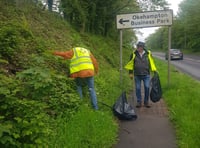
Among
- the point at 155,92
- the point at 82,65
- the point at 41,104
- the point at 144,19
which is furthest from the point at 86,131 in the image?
the point at 144,19

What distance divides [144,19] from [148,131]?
15.4 feet

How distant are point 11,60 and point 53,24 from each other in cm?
699

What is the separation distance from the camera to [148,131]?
6.39 meters

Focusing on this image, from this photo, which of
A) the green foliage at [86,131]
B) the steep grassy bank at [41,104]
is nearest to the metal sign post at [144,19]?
the steep grassy bank at [41,104]

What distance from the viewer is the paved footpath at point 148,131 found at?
18.5ft

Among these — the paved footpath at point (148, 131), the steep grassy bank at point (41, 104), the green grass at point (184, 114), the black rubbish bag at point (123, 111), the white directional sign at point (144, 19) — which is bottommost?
the paved footpath at point (148, 131)

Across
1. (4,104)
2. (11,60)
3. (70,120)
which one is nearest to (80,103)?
(70,120)

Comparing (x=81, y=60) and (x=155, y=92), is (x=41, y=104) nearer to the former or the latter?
(x=81, y=60)

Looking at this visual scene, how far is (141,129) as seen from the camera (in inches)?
256

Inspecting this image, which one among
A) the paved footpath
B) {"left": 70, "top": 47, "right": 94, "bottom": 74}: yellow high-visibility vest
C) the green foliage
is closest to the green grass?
the paved footpath

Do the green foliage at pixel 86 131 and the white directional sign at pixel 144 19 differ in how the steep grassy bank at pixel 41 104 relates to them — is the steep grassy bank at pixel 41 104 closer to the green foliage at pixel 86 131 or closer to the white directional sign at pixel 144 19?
the green foliage at pixel 86 131

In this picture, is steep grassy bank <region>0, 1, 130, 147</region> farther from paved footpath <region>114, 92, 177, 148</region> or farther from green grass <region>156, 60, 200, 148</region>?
green grass <region>156, 60, 200, 148</region>

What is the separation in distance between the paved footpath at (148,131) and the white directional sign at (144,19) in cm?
312

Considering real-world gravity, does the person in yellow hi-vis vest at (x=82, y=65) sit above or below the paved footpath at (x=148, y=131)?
above
